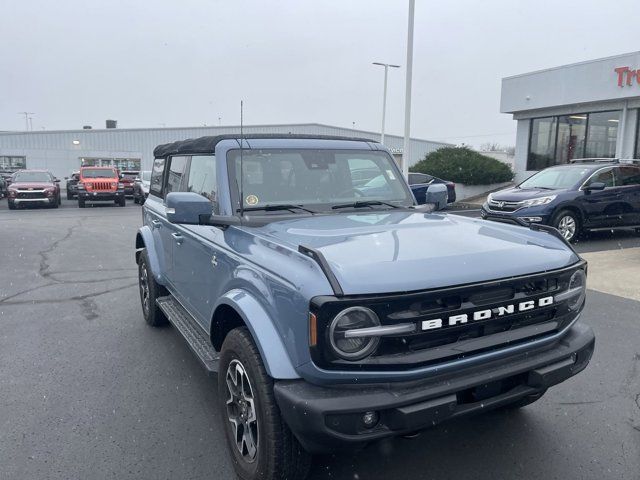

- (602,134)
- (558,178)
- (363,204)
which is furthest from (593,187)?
(602,134)

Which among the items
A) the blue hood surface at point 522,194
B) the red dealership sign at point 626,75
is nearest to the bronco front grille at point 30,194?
the blue hood surface at point 522,194

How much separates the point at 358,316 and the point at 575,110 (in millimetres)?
21297

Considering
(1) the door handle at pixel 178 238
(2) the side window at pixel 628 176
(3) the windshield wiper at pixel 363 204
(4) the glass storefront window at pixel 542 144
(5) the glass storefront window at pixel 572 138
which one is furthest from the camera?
(4) the glass storefront window at pixel 542 144

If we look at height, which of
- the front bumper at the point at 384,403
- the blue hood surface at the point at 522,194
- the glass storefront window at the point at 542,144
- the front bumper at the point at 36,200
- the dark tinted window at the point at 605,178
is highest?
the glass storefront window at the point at 542,144

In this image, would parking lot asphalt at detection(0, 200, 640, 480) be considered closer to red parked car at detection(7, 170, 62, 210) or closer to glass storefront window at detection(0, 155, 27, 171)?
red parked car at detection(7, 170, 62, 210)

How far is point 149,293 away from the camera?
5383mm

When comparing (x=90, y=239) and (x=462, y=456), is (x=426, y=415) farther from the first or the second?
(x=90, y=239)

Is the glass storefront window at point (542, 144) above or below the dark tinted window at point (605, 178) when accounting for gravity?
above

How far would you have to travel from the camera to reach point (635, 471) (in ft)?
9.67

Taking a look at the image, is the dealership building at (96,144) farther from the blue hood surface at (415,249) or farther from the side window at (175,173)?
the blue hood surface at (415,249)

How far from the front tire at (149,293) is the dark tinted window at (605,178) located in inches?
369

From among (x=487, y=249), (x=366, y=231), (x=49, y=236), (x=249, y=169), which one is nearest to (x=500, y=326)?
(x=487, y=249)

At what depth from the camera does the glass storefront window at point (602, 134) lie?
19281mm

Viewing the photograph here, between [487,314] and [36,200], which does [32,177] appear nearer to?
[36,200]
